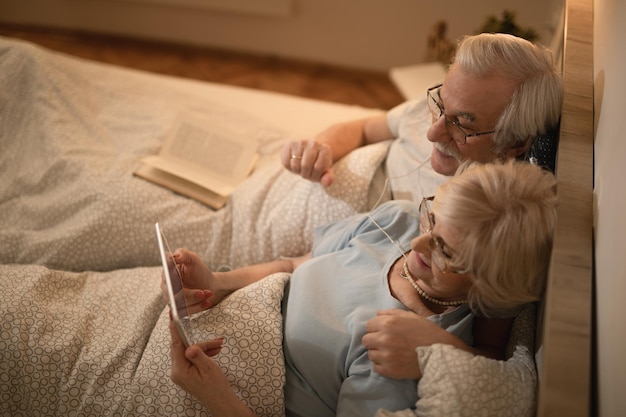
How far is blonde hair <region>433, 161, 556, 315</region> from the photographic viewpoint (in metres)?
0.91

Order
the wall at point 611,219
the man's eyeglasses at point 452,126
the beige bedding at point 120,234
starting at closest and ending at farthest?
the wall at point 611,219 → the beige bedding at point 120,234 → the man's eyeglasses at point 452,126

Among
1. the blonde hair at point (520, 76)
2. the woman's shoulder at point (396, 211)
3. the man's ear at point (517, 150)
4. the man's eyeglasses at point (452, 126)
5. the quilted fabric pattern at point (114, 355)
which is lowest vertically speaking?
the quilted fabric pattern at point (114, 355)

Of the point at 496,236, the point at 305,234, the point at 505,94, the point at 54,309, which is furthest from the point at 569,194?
the point at 54,309

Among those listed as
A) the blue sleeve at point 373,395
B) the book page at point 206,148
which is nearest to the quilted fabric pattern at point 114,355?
the blue sleeve at point 373,395

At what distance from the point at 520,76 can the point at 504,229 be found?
0.47 metres

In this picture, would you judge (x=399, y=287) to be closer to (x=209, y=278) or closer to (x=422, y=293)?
(x=422, y=293)

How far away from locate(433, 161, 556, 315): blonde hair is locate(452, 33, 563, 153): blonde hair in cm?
29

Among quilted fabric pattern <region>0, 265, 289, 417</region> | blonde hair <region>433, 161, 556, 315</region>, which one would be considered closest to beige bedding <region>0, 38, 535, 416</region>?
quilted fabric pattern <region>0, 265, 289, 417</region>

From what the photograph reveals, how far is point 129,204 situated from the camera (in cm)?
151

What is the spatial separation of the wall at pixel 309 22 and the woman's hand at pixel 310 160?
2.21 meters

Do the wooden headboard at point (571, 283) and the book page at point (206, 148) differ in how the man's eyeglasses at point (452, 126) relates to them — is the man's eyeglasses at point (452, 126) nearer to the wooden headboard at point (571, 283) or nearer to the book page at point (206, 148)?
the wooden headboard at point (571, 283)

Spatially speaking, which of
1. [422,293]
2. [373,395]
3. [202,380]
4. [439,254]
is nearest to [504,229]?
[439,254]

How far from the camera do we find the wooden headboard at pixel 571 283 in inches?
29.9

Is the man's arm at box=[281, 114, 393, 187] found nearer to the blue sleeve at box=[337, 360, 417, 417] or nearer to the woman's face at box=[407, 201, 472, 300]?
the woman's face at box=[407, 201, 472, 300]
